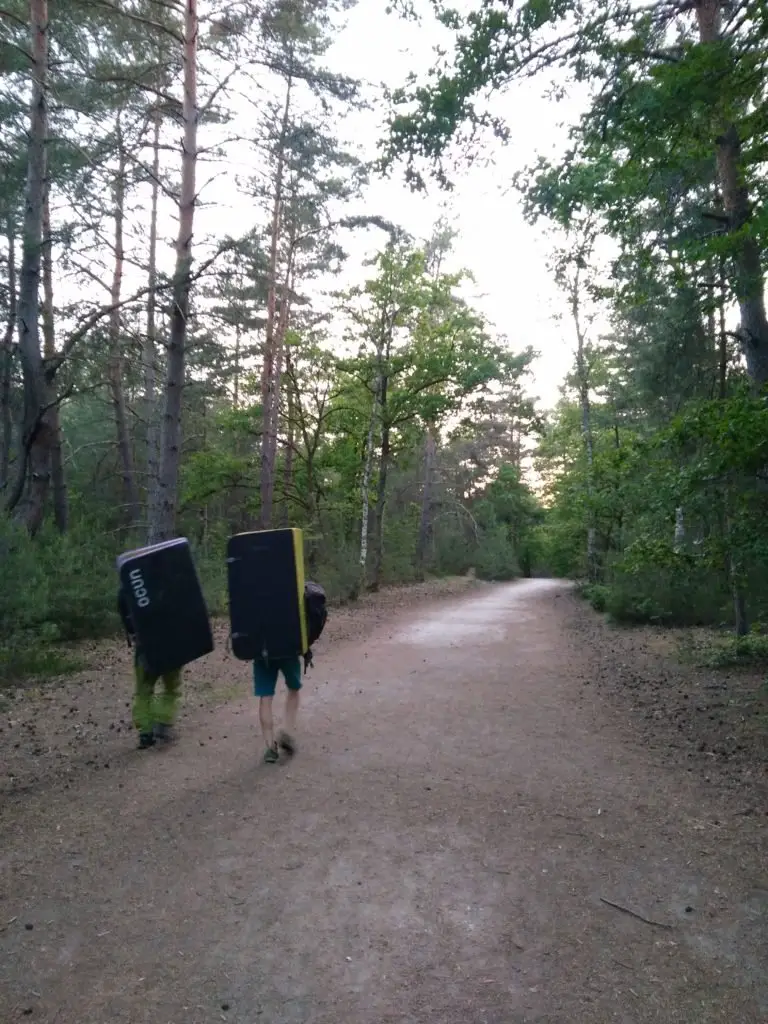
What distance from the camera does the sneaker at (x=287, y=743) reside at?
5637mm

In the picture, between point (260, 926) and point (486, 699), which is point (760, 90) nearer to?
point (486, 699)

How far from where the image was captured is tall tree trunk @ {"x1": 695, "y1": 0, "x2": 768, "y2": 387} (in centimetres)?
812

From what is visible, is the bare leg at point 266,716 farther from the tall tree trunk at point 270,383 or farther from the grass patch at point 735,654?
the tall tree trunk at point 270,383

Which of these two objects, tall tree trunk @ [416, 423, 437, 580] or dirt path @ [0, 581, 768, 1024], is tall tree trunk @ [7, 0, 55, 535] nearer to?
dirt path @ [0, 581, 768, 1024]

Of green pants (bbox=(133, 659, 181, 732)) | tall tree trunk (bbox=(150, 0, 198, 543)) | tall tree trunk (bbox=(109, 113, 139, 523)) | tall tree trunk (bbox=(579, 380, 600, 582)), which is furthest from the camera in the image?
tall tree trunk (bbox=(579, 380, 600, 582))

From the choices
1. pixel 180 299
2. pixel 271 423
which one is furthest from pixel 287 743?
pixel 271 423

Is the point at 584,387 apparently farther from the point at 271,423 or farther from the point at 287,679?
the point at 287,679

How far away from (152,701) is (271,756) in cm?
126

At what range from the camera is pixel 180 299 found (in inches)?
438

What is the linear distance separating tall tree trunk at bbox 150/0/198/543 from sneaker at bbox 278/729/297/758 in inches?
247

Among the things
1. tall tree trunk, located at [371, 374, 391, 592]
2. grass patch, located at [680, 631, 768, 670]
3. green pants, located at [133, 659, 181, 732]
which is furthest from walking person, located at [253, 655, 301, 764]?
tall tree trunk, located at [371, 374, 391, 592]

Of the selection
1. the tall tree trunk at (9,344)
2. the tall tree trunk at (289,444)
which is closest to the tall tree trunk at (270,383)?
the tall tree trunk at (289,444)

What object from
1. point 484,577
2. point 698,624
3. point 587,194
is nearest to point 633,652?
point 698,624

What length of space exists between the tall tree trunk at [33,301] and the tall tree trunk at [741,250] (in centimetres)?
1010
